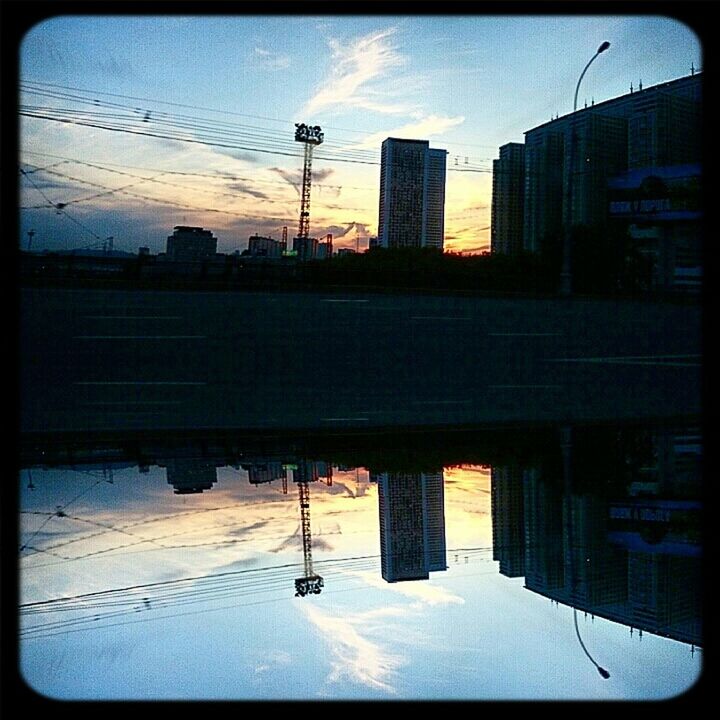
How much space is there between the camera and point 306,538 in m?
3.07

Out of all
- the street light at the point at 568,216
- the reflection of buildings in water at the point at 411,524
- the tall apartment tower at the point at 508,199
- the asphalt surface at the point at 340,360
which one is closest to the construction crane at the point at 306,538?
the reflection of buildings in water at the point at 411,524

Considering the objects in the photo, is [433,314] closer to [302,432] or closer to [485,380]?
[485,380]

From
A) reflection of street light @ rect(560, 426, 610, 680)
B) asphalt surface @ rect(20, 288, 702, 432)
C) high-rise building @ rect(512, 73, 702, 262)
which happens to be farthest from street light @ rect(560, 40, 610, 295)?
reflection of street light @ rect(560, 426, 610, 680)

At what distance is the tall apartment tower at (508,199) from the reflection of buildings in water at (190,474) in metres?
20.5

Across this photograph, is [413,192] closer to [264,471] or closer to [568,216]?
[568,216]

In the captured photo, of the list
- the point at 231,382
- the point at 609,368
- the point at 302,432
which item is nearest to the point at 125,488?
the point at 302,432

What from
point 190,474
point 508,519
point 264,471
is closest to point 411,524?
point 508,519

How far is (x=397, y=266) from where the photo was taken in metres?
19.7

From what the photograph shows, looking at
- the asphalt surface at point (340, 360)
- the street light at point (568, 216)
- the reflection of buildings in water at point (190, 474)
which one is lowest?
the reflection of buildings in water at point (190, 474)

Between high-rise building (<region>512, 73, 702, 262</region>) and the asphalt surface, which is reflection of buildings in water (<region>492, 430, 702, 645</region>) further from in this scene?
high-rise building (<region>512, 73, 702, 262</region>)

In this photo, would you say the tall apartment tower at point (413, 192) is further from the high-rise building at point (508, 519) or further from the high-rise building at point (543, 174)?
the high-rise building at point (508, 519)

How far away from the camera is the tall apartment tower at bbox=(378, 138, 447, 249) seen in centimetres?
2466

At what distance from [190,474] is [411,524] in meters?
1.57

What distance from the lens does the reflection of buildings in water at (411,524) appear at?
8.79ft
